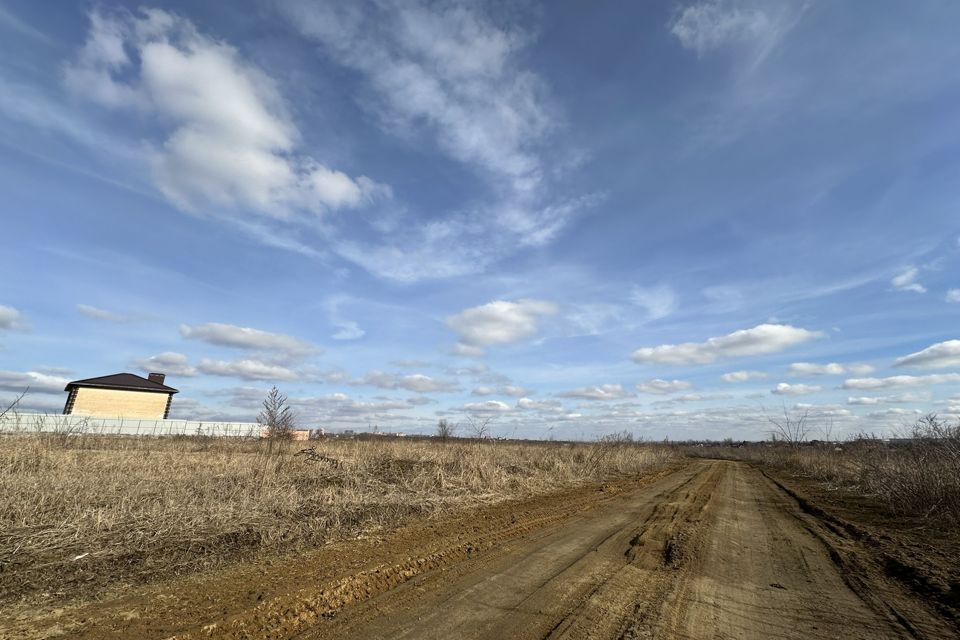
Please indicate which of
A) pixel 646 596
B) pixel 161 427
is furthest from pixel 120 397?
pixel 646 596

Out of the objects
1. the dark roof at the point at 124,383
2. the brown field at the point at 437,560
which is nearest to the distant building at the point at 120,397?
the dark roof at the point at 124,383

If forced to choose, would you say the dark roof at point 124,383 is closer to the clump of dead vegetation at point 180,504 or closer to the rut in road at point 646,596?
the clump of dead vegetation at point 180,504

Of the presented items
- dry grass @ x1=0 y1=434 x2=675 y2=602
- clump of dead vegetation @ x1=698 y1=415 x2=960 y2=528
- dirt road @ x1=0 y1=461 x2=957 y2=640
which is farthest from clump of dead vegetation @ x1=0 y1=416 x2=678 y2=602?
clump of dead vegetation @ x1=698 y1=415 x2=960 y2=528

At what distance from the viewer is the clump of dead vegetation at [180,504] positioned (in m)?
5.27

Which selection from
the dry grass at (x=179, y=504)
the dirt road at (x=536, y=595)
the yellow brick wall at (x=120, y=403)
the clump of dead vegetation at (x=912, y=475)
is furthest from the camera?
the yellow brick wall at (x=120, y=403)

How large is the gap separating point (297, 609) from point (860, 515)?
41.9 ft

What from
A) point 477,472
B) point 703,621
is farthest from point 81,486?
point 703,621

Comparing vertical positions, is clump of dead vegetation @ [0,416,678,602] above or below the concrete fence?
below

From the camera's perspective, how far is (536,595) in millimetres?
4582

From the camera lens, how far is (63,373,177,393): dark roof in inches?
1711

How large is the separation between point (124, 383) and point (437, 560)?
53391 millimetres

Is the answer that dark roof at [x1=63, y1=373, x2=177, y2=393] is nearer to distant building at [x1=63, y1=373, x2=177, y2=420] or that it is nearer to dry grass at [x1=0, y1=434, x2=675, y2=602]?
distant building at [x1=63, y1=373, x2=177, y2=420]

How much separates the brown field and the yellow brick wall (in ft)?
129

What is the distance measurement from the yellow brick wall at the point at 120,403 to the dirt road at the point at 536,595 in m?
47.3
